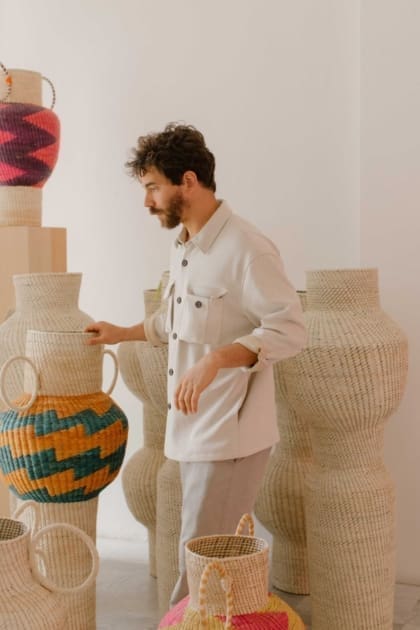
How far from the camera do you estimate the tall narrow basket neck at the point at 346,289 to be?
2576 mm

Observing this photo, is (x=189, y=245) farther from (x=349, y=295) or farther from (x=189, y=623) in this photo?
(x=189, y=623)

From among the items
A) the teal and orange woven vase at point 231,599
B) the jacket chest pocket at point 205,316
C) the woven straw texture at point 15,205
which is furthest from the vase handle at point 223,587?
the woven straw texture at point 15,205

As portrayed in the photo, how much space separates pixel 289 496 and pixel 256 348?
1019 mm

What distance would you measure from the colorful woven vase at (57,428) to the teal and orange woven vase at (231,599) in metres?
0.75

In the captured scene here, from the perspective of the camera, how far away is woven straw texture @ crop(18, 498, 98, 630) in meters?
2.50

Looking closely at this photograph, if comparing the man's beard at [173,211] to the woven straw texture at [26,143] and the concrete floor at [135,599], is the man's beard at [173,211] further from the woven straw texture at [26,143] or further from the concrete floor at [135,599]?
the concrete floor at [135,599]

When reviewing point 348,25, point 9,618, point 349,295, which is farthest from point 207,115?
point 9,618

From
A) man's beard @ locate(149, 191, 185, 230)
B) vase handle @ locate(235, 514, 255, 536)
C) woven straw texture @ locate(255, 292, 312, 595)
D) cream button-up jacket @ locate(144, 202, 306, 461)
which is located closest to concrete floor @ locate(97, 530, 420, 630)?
woven straw texture @ locate(255, 292, 312, 595)

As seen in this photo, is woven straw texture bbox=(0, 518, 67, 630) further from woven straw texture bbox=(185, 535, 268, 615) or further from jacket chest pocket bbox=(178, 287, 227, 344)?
jacket chest pocket bbox=(178, 287, 227, 344)

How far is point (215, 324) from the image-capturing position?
2156mm

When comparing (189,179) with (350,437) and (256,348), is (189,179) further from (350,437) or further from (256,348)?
(350,437)

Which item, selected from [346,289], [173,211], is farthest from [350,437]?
[173,211]

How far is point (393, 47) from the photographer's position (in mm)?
2947

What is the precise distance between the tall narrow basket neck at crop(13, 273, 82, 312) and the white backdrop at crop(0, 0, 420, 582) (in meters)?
0.81
